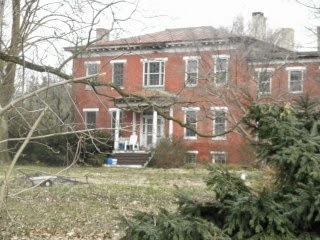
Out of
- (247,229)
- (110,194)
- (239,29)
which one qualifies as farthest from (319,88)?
(247,229)

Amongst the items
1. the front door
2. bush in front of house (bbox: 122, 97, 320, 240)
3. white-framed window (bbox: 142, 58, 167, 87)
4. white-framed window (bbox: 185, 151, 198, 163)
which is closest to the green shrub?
bush in front of house (bbox: 122, 97, 320, 240)

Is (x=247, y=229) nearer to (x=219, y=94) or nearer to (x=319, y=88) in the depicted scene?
(x=219, y=94)

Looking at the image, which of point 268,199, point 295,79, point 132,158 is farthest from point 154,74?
point 268,199

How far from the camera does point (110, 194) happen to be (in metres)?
13.9

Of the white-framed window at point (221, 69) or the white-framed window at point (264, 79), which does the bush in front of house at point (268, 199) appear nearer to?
the white-framed window at point (221, 69)

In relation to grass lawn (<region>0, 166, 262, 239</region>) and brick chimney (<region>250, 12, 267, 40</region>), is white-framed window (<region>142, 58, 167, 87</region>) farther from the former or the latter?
grass lawn (<region>0, 166, 262, 239</region>)

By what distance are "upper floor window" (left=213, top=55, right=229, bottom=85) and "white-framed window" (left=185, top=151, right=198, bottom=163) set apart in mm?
5372

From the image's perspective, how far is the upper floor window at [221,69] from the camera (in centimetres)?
2811

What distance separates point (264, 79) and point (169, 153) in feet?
20.9

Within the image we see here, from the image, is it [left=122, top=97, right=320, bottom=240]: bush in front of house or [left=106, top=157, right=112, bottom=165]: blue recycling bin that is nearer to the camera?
[left=122, top=97, right=320, bottom=240]: bush in front of house

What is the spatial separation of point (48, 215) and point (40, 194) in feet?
8.95

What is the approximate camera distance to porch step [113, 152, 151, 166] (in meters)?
32.8

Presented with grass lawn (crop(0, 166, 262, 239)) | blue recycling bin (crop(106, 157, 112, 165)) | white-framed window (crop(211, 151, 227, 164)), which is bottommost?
blue recycling bin (crop(106, 157, 112, 165))

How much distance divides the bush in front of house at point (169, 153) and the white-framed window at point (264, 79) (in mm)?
5519
